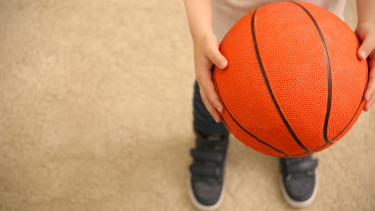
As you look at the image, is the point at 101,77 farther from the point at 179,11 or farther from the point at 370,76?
the point at 370,76

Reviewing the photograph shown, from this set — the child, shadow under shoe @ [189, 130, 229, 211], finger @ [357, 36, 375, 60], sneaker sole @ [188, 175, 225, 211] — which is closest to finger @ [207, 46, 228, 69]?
the child

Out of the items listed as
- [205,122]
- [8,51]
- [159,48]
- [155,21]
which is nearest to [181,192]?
[205,122]

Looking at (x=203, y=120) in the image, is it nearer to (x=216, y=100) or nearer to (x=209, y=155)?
(x=209, y=155)

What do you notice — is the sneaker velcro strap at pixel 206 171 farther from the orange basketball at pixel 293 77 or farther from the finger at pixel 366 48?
the finger at pixel 366 48

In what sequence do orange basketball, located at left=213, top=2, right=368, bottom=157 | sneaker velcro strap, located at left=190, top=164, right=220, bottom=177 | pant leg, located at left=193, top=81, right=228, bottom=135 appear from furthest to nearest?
sneaker velcro strap, located at left=190, top=164, right=220, bottom=177, pant leg, located at left=193, top=81, right=228, bottom=135, orange basketball, located at left=213, top=2, right=368, bottom=157

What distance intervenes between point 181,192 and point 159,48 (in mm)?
775

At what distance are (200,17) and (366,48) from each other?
354mm

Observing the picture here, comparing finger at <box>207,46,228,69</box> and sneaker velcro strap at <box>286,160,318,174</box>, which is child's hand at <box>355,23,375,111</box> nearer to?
finger at <box>207,46,228,69</box>

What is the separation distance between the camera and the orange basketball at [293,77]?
0.47 m

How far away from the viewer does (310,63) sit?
1.52 ft

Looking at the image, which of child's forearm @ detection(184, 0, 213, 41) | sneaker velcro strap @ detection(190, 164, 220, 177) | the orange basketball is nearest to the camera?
the orange basketball

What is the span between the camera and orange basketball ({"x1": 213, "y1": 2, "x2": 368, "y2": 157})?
18.4 inches

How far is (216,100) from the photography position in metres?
0.56

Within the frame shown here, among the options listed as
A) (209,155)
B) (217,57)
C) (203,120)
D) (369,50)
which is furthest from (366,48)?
(209,155)
